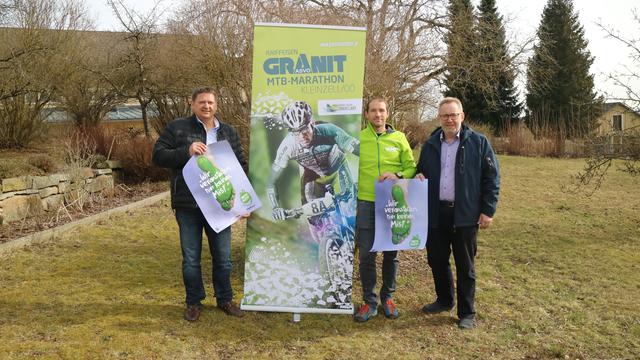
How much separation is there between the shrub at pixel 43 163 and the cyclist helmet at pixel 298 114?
A: 6.61 m

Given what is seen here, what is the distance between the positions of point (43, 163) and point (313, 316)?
6.88 meters

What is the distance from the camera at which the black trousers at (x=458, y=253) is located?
3.92 metres

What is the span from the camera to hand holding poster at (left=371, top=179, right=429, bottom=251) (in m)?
3.82

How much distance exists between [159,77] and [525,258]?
476 inches

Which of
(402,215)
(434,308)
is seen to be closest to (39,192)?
(402,215)

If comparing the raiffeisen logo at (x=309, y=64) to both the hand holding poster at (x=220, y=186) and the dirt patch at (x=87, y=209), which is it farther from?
the dirt patch at (x=87, y=209)

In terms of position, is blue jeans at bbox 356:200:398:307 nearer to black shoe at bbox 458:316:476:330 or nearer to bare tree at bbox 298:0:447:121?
black shoe at bbox 458:316:476:330

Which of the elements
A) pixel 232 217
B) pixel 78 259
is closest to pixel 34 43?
pixel 78 259

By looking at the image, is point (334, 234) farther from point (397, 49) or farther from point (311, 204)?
point (397, 49)

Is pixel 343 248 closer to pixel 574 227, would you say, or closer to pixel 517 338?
pixel 517 338

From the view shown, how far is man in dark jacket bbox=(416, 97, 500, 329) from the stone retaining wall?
6208 mm

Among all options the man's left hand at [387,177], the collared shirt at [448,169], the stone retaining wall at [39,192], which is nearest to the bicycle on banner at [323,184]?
the man's left hand at [387,177]

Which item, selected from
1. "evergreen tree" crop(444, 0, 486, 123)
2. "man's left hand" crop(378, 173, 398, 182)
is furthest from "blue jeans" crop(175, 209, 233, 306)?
"evergreen tree" crop(444, 0, 486, 123)

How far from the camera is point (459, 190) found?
381 cm
